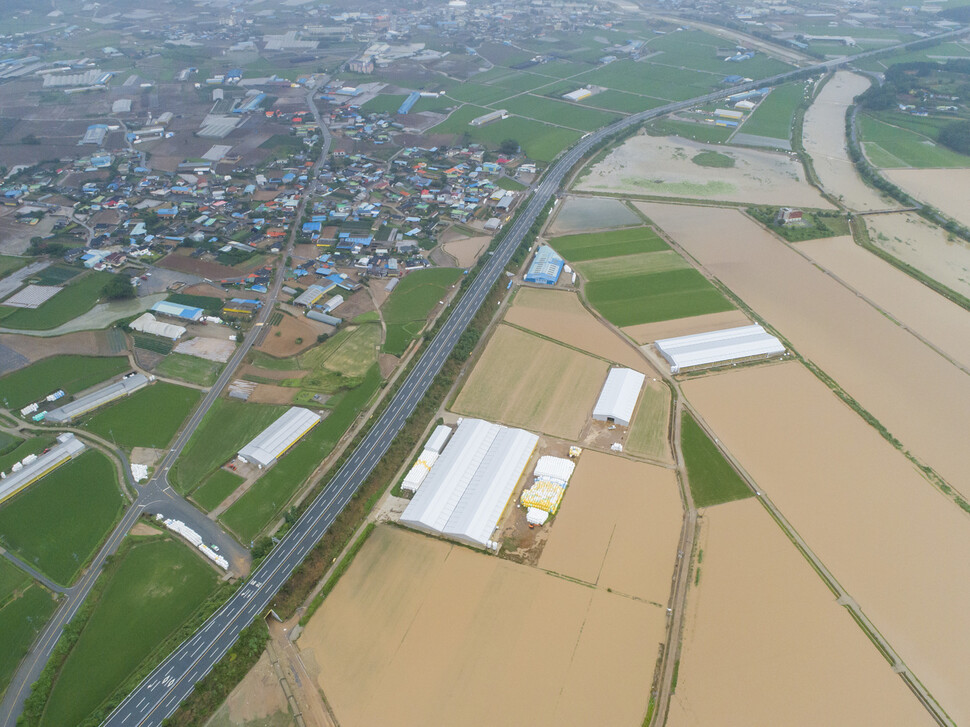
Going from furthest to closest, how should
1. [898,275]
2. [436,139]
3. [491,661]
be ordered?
[436,139]
[898,275]
[491,661]

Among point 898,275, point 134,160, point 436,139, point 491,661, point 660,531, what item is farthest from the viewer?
point 436,139

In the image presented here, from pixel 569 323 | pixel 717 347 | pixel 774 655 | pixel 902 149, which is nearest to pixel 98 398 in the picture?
pixel 569 323

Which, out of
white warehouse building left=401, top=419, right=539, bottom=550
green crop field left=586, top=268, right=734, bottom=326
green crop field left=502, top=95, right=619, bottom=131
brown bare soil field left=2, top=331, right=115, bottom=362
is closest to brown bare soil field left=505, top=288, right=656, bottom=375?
green crop field left=586, top=268, right=734, bottom=326

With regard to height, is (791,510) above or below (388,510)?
above

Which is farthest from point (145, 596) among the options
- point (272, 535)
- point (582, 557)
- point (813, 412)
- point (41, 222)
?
point (41, 222)

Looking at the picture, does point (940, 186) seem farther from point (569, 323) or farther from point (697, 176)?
point (569, 323)

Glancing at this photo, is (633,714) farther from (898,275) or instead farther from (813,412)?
(898,275)

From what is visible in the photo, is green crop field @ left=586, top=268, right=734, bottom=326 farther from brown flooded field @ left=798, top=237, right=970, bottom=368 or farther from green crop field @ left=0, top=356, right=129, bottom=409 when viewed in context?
green crop field @ left=0, top=356, right=129, bottom=409
